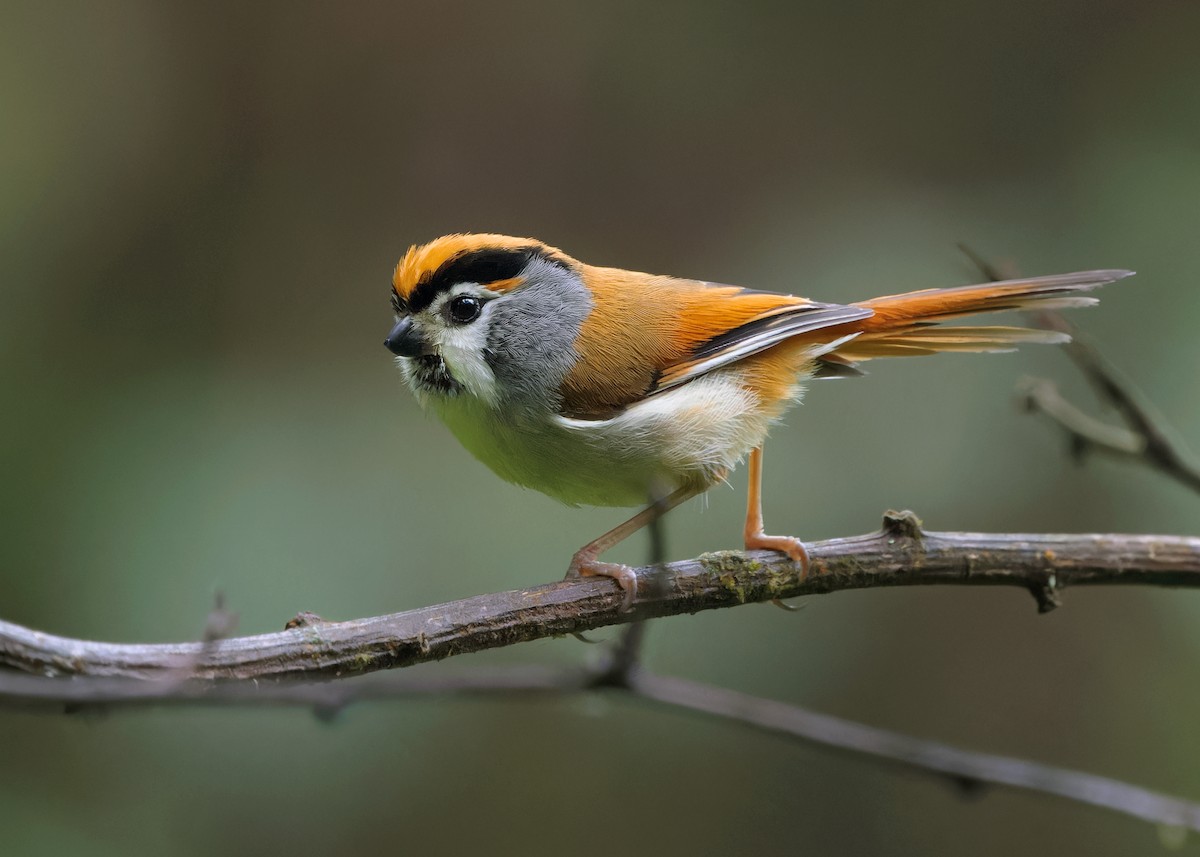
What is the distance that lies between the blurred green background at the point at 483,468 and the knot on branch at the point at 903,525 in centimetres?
92

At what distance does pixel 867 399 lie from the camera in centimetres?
445

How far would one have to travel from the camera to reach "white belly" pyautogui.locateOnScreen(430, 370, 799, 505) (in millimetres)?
2889

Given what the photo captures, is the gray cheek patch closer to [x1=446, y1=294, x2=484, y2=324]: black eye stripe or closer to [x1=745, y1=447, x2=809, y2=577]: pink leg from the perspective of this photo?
[x1=446, y1=294, x2=484, y2=324]: black eye stripe

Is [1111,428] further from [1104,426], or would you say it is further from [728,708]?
[728,708]

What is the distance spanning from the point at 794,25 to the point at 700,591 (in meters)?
4.18

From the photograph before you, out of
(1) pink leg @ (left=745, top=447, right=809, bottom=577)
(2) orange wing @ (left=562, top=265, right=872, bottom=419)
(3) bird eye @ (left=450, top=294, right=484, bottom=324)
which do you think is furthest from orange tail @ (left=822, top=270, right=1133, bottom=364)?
(3) bird eye @ (left=450, top=294, right=484, bottom=324)

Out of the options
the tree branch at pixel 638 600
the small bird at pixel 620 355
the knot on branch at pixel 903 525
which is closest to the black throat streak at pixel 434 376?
the small bird at pixel 620 355

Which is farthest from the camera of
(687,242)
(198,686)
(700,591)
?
(687,242)

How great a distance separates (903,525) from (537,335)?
116 centimetres

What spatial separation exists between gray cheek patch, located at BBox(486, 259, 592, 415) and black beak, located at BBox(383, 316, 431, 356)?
0.65 ft

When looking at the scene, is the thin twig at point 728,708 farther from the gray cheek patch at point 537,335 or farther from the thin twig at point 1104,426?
→ the thin twig at point 1104,426

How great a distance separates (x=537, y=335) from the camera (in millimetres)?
3080

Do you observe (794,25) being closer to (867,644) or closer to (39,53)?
(867,644)

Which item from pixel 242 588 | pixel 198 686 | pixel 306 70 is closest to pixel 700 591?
pixel 198 686
